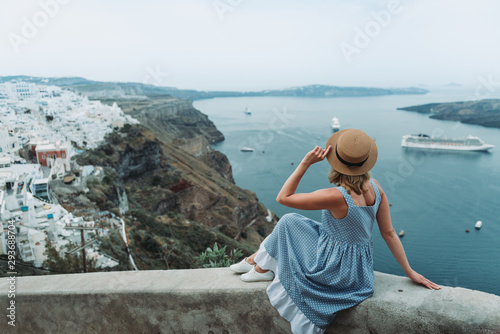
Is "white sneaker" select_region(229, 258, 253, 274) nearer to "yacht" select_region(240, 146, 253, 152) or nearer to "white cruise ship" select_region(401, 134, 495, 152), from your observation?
"white cruise ship" select_region(401, 134, 495, 152)

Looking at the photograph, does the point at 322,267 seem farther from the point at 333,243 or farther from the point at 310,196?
the point at 310,196

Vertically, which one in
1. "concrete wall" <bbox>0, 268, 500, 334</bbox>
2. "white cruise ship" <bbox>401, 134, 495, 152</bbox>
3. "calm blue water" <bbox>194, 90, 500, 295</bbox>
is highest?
"concrete wall" <bbox>0, 268, 500, 334</bbox>

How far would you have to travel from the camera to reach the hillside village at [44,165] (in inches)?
286

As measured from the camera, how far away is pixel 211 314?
160cm

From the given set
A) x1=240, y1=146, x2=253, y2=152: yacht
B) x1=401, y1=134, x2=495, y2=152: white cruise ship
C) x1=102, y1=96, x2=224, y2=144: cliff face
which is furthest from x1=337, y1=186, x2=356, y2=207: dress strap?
x1=102, y1=96, x2=224, y2=144: cliff face

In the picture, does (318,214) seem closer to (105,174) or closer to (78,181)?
(105,174)

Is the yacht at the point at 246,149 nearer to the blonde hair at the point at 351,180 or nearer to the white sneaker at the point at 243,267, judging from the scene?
the white sneaker at the point at 243,267

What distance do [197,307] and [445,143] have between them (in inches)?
1786

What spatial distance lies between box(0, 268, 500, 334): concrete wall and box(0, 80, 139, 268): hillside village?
4.37 ft

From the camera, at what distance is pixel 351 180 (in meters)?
1.47

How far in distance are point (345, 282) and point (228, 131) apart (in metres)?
63.5

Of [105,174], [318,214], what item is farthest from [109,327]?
[318,214]

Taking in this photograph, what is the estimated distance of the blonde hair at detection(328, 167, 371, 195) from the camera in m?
1.47

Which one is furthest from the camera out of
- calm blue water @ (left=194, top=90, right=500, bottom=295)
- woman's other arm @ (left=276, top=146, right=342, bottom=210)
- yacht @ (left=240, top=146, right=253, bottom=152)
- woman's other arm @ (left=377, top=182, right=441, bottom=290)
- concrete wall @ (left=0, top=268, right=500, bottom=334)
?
yacht @ (left=240, top=146, right=253, bottom=152)
